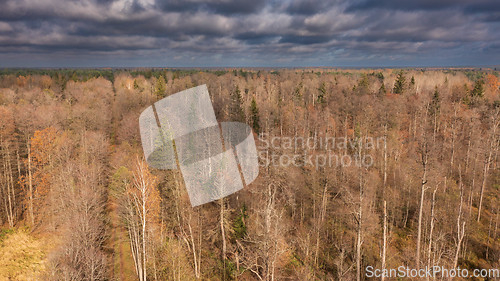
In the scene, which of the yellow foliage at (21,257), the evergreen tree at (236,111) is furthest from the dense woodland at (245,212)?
the evergreen tree at (236,111)

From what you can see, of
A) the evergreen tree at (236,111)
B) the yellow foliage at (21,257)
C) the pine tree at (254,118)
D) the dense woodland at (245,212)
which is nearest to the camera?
the dense woodland at (245,212)

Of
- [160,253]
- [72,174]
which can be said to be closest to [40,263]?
[72,174]

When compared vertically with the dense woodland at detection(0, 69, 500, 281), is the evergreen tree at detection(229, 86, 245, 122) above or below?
above

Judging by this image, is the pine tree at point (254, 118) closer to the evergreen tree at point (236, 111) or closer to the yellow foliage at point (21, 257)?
the evergreen tree at point (236, 111)

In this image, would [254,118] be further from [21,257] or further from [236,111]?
[21,257]

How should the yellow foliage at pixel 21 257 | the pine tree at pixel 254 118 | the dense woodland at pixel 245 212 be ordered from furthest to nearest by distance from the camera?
the pine tree at pixel 254 118 → the yellow foliage at pixel 21 257 → the dense woodland at pixel 245 212

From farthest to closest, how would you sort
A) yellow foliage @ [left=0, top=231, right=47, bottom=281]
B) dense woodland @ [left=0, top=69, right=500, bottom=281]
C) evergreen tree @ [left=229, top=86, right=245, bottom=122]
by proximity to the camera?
evergreen tree @ [left=229, top=86, right=245, bottom=122], yellow foliage @ [left=0, top=231, right=47, bottom=281], dense woodland @ [left=0, top=69, right=500, bottom=281]

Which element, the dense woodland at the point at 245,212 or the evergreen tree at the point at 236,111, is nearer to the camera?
the dense woodland at the point at 245,212

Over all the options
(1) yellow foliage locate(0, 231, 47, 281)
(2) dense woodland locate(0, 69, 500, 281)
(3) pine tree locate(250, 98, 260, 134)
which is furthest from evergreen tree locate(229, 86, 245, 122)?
(1) yellow foliage locate(0, 231, 47, 281)

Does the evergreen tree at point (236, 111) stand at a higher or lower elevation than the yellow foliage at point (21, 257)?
higher

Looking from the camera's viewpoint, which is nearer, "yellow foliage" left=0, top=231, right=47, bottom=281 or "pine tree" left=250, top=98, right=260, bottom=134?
"yellow foliage" left=0, top=231, right=47, bottom=281

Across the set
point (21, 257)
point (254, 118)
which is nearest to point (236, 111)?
point (254, 118)

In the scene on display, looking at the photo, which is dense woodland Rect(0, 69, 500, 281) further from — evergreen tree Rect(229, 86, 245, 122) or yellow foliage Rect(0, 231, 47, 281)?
evergreen tree Rect(229, 86, 245, 122)
